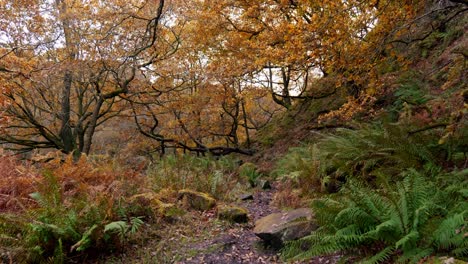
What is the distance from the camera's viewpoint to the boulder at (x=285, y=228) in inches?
153

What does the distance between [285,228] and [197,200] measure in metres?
2.38

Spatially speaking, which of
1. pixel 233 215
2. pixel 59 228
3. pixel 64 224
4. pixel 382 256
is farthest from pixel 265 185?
pixel 382 256

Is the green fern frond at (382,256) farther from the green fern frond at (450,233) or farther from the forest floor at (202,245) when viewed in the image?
the forest floor at (202,245)

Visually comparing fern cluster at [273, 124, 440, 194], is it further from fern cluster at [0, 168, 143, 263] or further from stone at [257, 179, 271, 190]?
fern cluster at [0, 168, 143, 263]

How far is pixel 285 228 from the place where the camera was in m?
4.06

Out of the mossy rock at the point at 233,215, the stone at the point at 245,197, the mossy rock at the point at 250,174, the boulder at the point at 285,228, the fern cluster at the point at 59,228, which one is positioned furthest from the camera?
the mossy rock at the point at 250,174

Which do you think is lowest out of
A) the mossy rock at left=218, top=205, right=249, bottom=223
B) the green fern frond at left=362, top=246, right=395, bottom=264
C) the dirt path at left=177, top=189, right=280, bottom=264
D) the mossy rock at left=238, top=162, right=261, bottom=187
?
the dirt path at left=177, top=189, right=280, bottom=264

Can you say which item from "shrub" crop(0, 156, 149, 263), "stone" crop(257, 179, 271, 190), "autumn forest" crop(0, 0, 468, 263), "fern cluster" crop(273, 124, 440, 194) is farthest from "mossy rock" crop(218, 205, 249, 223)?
"stone" crop(257, 179, 271, 190)

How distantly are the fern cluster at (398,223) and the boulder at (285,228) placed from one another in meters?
0.20

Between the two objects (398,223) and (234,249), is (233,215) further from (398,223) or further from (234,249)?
(398,223)

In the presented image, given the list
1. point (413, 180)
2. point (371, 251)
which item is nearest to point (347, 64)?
point (413, 180)

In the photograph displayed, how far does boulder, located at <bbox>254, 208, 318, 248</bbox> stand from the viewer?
388cm

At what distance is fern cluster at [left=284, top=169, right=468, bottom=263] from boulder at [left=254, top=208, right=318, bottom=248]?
20cm

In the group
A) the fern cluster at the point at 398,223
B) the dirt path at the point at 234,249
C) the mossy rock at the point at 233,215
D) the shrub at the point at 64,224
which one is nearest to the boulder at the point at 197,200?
the mossy rock at the point at 233,215
